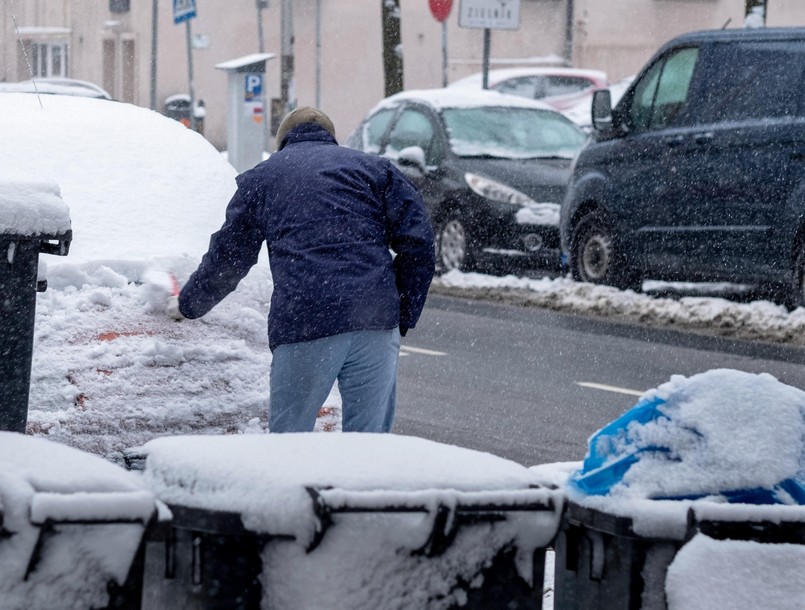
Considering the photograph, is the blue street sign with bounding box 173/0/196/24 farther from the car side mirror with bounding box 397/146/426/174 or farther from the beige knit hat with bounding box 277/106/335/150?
the beige knit hat with bounding box 277/106/335/150


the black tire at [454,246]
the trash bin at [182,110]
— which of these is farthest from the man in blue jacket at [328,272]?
the trash bin at [182,110]

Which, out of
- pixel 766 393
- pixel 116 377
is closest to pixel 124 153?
pixel 116 377

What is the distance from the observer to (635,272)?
14000mm

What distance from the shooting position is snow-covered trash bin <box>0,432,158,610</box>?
2.81 metres

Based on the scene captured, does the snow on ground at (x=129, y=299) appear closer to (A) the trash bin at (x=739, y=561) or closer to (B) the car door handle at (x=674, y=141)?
(A) the trash bin at (x=739, y=561)

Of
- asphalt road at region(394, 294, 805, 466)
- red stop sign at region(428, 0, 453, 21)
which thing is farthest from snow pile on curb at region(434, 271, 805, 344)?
red stop sign at region(428, 0, 453, 21)

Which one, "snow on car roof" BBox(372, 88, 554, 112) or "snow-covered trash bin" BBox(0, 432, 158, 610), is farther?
"snow on car roof" BBox(372, 88, 554, 112)

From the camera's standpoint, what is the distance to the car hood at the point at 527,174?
51.4ft

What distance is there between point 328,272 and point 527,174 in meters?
10.7

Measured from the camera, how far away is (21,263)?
16.3 ft

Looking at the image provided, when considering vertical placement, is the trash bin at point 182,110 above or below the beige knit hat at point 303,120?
below

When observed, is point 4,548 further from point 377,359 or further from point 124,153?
point 124,153

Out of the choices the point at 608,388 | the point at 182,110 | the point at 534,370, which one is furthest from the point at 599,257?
the point at 182,110

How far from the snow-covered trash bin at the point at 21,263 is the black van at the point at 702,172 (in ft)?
25.7
